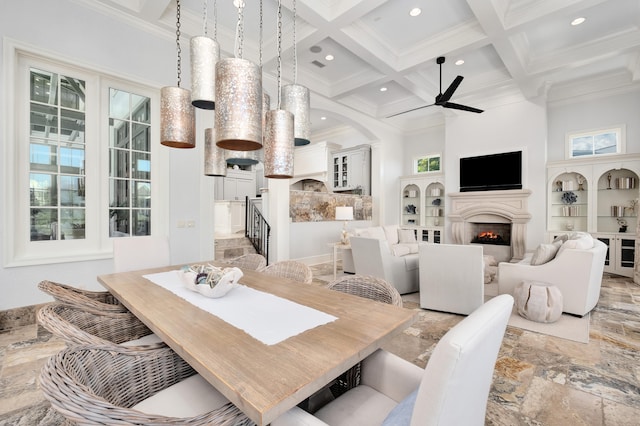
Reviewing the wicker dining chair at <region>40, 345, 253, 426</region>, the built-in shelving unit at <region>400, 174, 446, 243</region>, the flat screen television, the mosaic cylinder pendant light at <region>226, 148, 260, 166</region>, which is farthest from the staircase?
the flat screen television

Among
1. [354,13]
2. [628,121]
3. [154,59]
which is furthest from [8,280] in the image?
[628,121]

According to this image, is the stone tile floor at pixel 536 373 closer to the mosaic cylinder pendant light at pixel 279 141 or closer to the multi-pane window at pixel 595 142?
the mosaic cylinder pendant light at pixel 279 141

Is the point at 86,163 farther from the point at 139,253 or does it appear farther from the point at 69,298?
the point at 69,298

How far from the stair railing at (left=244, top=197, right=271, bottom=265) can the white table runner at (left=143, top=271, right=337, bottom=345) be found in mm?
3646

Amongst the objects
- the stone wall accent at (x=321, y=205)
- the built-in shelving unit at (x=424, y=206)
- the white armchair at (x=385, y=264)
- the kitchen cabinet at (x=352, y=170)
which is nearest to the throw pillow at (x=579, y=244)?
the white armchair at (x=385, y=264)

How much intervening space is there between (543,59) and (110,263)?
6876mm

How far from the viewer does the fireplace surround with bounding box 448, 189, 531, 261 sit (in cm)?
589

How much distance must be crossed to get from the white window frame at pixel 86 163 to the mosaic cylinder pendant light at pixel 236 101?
9.43 ft

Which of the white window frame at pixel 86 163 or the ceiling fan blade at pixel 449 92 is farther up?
the ceiling fan blade at pixel 449 92

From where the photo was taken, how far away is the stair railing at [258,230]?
17.9 feet

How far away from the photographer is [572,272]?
304 centimetres

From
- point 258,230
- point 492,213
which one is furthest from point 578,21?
point 258,230

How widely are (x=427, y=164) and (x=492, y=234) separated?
251cm

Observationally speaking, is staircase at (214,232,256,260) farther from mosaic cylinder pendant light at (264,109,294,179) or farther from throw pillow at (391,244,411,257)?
mosaic cylinder pendant light at (264,109,294,179)
